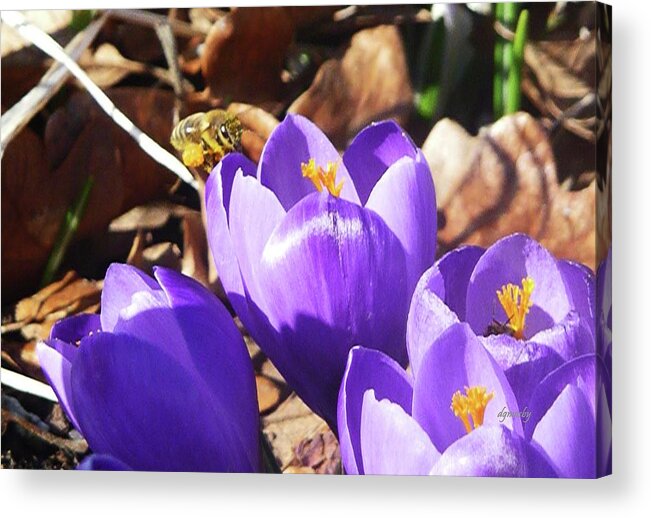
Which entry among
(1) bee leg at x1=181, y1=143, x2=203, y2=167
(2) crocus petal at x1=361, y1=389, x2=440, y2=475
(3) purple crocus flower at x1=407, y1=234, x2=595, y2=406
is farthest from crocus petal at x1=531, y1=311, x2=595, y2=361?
(1) bee leg at x1=181, y1=143, x2=203, y2=167

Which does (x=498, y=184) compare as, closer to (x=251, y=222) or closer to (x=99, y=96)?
(x=251, y=222)

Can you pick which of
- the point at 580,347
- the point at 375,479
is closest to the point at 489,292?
the point at 580,347

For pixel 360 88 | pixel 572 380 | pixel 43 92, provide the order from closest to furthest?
1. pixel 572 380
2. pixel 360 88
3. pixel 43 92

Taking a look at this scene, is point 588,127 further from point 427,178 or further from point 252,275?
point 252,275

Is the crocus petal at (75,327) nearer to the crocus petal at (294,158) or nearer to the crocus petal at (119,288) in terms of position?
the crocus petal at (119,288)

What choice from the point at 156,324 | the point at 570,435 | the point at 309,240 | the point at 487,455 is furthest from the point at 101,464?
the point at 570,435

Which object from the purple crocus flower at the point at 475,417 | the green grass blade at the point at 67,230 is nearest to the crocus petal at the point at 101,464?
the green grass blade at the point at 67,230
